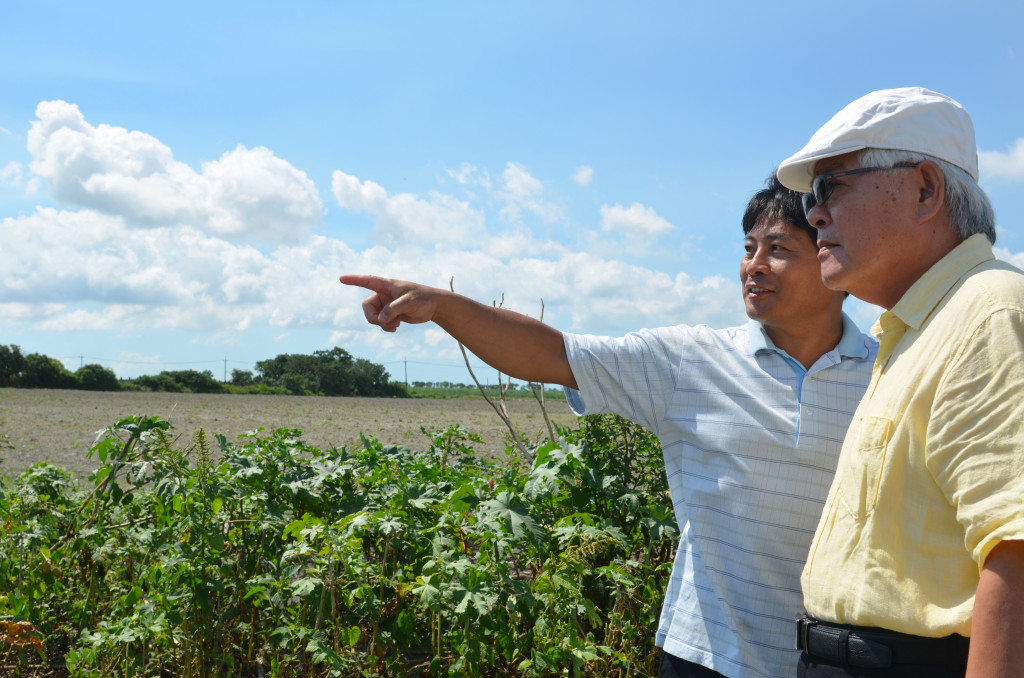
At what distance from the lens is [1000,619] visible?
1020 millimetres

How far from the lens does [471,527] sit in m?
2.92

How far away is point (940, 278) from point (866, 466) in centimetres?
34

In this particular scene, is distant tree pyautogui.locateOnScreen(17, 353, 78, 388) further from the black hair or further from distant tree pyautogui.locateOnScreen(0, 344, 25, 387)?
the black hair

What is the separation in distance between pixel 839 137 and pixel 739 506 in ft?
3.03

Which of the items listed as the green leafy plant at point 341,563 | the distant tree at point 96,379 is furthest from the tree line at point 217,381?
the green leafy plant at point 341,563

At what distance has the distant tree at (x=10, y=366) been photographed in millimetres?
51219

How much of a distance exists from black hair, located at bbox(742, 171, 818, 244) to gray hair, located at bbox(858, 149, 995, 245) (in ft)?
2.23

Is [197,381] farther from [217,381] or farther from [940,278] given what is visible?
[940,278]

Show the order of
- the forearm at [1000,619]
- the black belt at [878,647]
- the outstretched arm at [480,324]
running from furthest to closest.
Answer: the outstretched arm at [480,324] → the black belt at [878,647] → the forearm at [1000,619]

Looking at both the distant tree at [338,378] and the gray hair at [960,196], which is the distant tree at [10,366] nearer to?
the distant tree at [338,378]

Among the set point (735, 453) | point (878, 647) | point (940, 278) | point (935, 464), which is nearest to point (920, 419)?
point (935, 464)

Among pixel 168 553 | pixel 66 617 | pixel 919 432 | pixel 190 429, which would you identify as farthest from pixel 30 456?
pixel 919 432

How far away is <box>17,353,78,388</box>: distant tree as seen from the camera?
51.6m

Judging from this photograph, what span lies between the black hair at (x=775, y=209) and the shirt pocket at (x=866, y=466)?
933 millimetres
